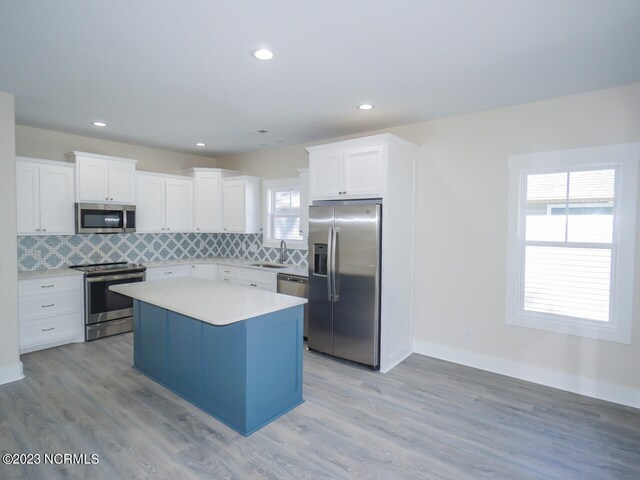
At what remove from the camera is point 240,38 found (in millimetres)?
2244

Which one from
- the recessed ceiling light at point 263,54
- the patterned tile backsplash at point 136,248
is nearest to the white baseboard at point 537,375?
the patterned tile backsplash at point 136,248

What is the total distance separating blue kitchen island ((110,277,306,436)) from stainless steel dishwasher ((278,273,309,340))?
118 centimetres

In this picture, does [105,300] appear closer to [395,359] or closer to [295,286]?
[295,286]

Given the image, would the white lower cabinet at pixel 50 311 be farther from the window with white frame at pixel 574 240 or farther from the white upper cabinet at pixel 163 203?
the window with white frame at pixel 574 240

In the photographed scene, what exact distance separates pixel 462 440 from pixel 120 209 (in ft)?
16.2

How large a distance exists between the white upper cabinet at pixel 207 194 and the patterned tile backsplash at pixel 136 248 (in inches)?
21.2

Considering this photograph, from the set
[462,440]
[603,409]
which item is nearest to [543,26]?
[462,440]

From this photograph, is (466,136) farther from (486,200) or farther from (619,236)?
(619,236)

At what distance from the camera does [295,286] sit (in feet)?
14.9

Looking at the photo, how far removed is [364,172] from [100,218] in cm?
366

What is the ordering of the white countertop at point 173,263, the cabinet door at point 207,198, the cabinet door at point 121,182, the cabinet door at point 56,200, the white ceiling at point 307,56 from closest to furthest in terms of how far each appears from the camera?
the white ceiling at point 307,56, the white countertop at point 173,263, the cabinet door at point 56,200, the cabinet door at point 121,182, the cabinet door at point 207,198

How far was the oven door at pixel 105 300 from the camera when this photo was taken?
4.43m

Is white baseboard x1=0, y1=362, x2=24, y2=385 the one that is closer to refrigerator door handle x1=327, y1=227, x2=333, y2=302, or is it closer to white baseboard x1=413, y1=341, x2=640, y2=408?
refrigerator door handle x1=327, y1=227, x2=333, y2=302

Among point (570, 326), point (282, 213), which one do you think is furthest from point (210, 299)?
point (570, 326)
